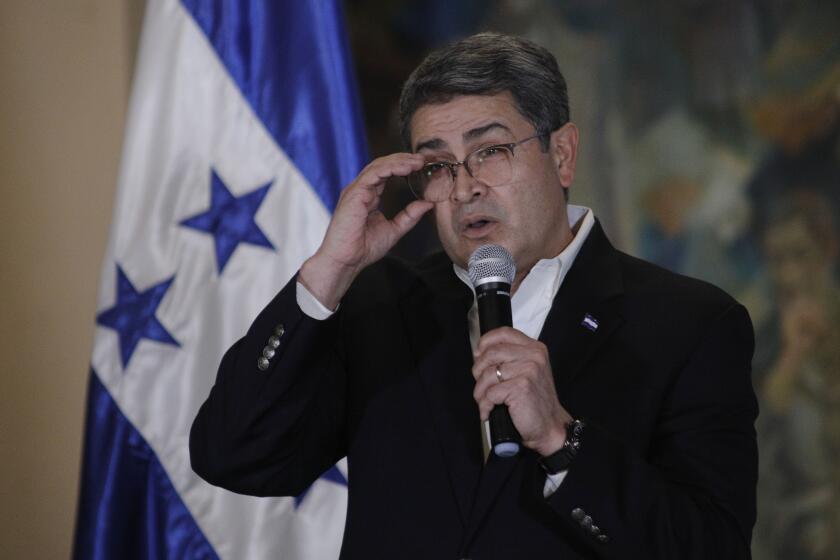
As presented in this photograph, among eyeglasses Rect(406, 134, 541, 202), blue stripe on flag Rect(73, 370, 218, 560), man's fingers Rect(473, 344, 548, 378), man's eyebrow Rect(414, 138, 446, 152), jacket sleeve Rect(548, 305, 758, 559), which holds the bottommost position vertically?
blue stripe on flag Rect(73, 370, 218, 560)

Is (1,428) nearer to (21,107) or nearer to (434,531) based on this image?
(21,107)

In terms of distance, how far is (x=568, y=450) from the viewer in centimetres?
173

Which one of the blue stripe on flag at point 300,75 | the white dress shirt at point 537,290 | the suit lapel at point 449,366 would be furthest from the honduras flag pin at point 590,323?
the blue stripe on flag at point 300,75

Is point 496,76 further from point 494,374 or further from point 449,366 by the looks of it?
point 494,374

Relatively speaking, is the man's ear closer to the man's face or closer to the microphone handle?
the man's face

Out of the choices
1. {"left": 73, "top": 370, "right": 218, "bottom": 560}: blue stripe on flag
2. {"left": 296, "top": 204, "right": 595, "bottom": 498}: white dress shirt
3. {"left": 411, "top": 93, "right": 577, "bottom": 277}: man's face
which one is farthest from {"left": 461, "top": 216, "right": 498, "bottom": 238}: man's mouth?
{"left": 73, "top": 370, "right": 218, "bottom": 560}: blue stripe on flag

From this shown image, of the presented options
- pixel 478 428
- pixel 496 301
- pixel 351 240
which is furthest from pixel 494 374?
pixel 351 240

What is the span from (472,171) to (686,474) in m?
0.73

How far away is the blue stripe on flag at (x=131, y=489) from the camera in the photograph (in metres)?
2.87

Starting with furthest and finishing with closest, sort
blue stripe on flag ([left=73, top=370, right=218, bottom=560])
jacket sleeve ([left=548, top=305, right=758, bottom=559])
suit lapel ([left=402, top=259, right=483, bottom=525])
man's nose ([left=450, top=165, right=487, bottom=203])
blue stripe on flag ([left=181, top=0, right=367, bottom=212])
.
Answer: blue stripe on flag ([left=181, top=0, right=367, bottom=212]) < blue stripe on flag ([left=73, top=370, right=218, bottom=560]) < man's nose ([left=450, top=165, right=487, bottom=203]) < suit lapel ([left=402, top=259, right=483, bottom=525]) < jacket sleeve ([left=548, top=305, right=758, bottom=559])

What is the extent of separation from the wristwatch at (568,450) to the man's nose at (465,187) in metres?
0.57

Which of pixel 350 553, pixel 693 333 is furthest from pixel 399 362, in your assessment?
pixel 693 333

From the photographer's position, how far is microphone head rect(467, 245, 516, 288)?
1772 mm

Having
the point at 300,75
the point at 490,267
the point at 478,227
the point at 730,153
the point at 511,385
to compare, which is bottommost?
the point at 511,385
